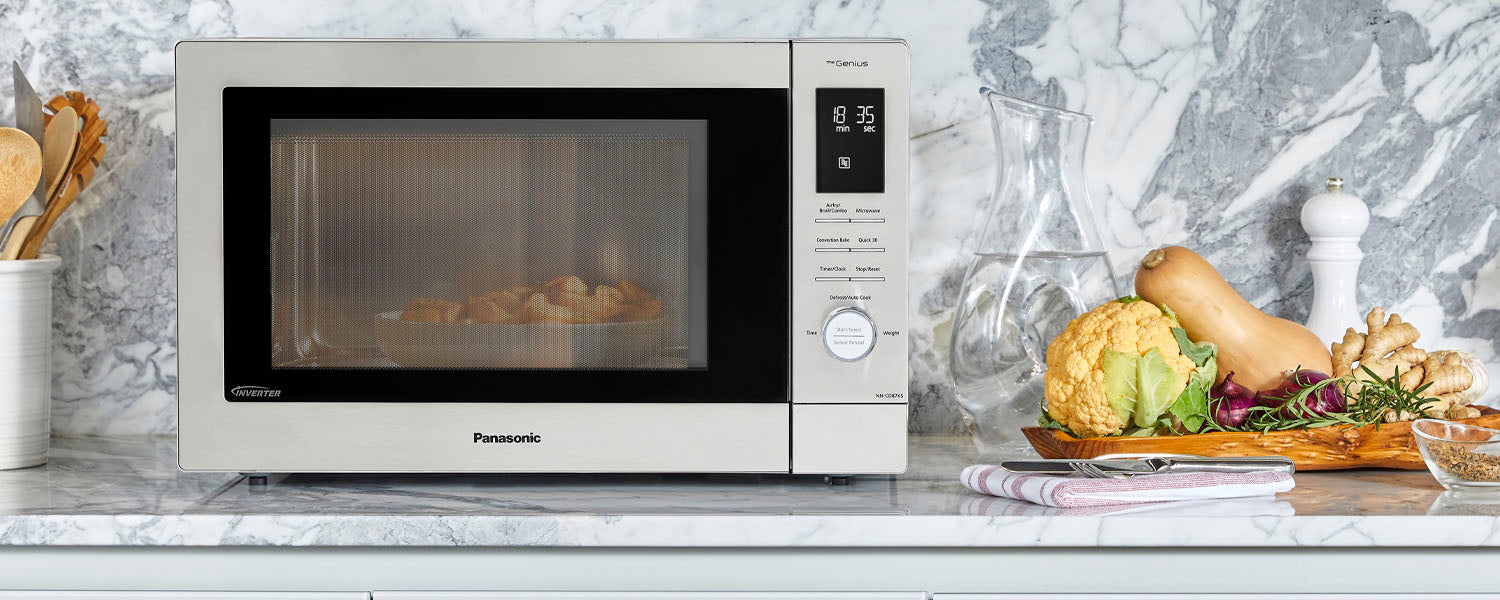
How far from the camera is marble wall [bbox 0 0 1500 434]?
126 centimetres

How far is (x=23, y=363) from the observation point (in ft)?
3.53

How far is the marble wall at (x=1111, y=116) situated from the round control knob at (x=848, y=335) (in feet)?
1.28

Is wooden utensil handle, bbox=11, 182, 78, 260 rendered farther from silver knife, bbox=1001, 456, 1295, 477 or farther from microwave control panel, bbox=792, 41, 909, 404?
silver knife, bbox=1001, 456, 1295, 477

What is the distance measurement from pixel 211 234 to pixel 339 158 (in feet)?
0.39

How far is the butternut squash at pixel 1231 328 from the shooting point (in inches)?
42.0

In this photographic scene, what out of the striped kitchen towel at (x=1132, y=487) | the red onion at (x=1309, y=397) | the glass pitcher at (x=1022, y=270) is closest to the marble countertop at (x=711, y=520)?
the striped kitchen towel at (x=1132, y=487)

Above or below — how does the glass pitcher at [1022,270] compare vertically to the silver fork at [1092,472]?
above

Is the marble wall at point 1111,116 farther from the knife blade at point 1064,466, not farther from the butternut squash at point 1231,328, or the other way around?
the knife blade at point 1064,466

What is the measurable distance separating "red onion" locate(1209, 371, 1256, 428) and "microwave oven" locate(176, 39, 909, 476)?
31cm

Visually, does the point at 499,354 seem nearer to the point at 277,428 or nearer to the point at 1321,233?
the point at 277,428
